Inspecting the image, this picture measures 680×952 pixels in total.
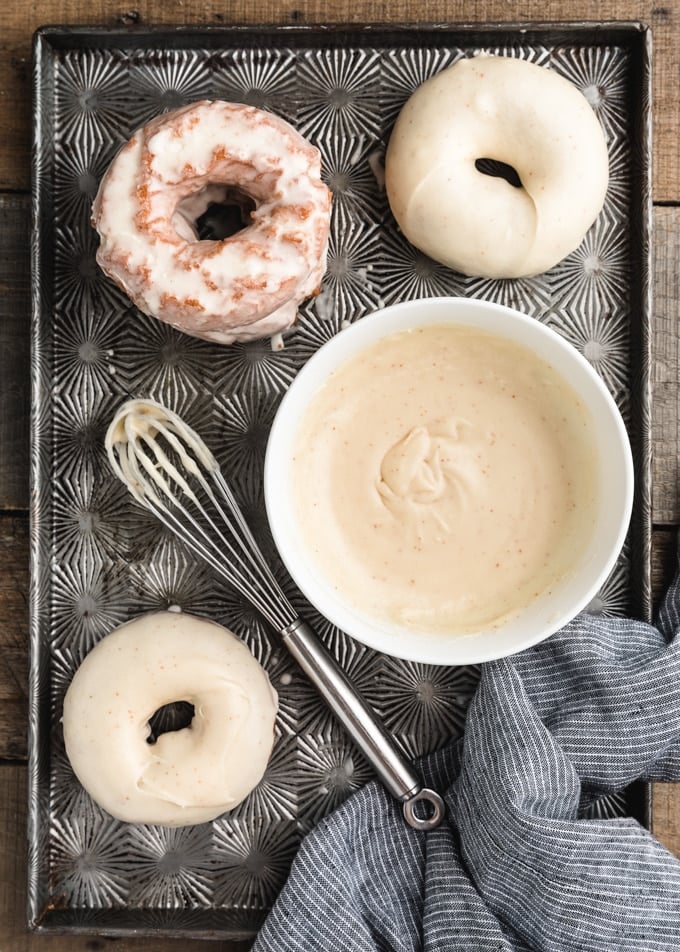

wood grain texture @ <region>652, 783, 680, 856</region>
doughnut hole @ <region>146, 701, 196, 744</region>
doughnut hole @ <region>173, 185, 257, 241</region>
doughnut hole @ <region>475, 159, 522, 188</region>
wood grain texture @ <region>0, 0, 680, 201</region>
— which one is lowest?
wood grain texture @ <region>652, 783, 680, 856</region>

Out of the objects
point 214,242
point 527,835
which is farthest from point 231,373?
point 527,835

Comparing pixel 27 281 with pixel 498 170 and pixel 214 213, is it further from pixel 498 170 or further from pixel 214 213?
pixel 498 170

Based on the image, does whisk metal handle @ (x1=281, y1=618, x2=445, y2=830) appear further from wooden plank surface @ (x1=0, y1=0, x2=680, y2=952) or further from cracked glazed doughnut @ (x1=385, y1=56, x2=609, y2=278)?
cracked glazed doughnut @ (x1=385, y1=56, x2=609, y2=278)

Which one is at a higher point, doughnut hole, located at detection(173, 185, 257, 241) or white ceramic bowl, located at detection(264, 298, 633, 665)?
doughnut hole, located at detection(173, 185, 257, 241)

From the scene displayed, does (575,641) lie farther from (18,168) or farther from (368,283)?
(18,168)

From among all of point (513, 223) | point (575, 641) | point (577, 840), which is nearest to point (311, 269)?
point (513, 223)

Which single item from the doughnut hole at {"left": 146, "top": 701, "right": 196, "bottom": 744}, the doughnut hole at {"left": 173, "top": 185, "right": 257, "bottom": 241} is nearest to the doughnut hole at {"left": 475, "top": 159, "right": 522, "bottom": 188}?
the doughnut hole at {"left": 173, "top": 185, "right": 257, "bottom": 241}
